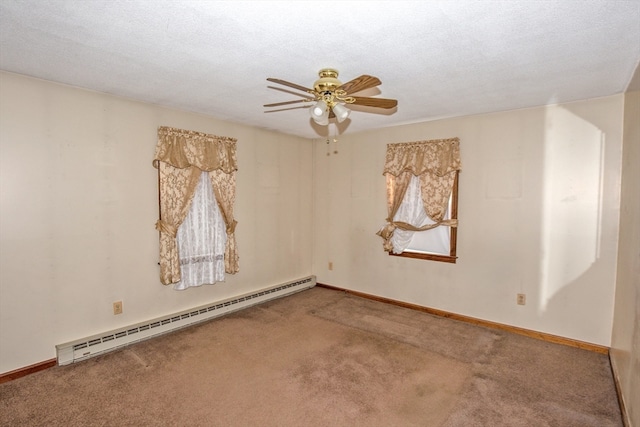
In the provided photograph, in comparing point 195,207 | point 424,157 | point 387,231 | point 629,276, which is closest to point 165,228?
point 195,207

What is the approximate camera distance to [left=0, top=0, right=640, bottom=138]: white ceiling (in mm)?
1700

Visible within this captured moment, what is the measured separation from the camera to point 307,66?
2.41 metres

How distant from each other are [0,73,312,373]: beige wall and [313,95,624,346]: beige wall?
2.84m

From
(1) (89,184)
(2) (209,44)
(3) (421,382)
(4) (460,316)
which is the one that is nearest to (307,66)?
(2) (209,44)

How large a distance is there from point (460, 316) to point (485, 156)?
1973 mm

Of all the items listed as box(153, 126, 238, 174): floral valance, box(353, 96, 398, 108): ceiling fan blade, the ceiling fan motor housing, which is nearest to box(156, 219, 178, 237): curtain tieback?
box(153, 126, 238, 174): floral valance

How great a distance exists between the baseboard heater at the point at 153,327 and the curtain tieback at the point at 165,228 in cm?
94

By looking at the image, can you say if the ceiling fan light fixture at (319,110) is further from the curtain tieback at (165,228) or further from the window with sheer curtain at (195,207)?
the curtain tieback at (165,228)

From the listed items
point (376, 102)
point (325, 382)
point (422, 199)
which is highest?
point (376, 102)

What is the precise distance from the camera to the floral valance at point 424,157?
3965 millimetres

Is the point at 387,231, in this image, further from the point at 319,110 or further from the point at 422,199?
the point at 319,110

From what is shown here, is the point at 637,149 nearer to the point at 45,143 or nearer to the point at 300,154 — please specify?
the point at 300,154

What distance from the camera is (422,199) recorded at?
4.20 meters

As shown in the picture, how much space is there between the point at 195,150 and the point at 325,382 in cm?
282
